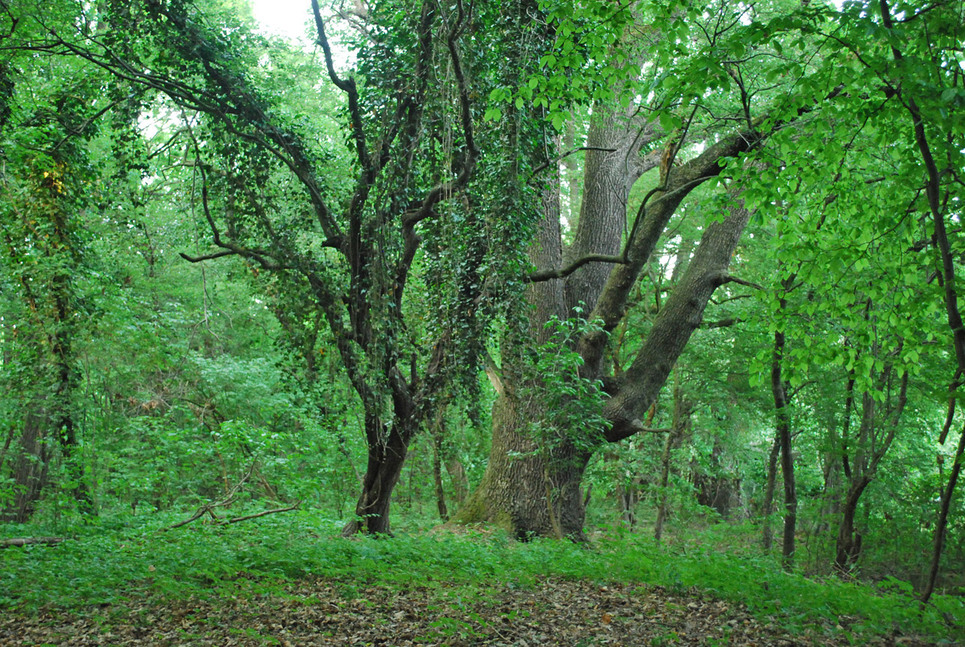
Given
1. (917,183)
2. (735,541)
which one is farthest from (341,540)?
(735,541)

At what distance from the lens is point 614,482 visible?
10.5 metres

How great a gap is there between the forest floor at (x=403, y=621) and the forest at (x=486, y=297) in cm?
3

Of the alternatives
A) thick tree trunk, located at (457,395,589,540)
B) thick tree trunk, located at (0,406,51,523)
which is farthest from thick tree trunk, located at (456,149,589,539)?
thick tree trunk, located at (0,406,51,523)

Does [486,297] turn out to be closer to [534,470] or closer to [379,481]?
[379,481]

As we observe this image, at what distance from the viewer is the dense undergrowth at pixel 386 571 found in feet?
15.5

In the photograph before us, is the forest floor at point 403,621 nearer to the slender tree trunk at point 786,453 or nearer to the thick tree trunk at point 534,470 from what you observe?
the thick tree trunk at point 534,470

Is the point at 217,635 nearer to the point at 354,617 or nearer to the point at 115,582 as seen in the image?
the point at 354,617

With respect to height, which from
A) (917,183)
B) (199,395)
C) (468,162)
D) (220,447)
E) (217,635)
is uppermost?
(468,162)

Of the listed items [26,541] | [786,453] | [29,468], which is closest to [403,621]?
[26,541]

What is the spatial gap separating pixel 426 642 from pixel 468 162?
3.95 m

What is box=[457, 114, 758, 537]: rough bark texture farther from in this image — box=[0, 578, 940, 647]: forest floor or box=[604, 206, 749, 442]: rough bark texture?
box=[0, 578, 940, 647]: forest floor

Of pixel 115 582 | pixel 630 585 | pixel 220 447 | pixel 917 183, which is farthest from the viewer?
pixel 220 447

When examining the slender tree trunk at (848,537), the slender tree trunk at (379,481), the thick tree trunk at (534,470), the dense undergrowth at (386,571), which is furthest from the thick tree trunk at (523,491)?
the slender tree trunk at (848,537)

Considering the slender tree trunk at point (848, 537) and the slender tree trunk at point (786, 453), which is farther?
the slender tree trunk at point (786, 453)
